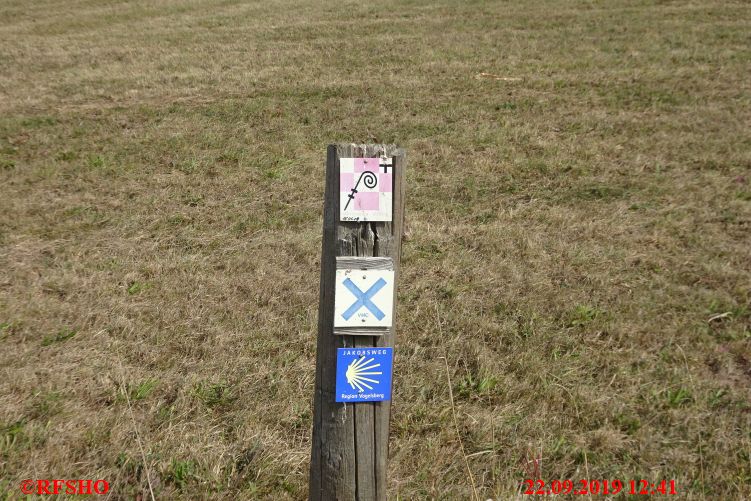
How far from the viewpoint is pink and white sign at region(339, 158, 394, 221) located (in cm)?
193

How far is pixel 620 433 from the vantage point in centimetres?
333

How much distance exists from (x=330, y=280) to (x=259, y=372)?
1.99 m

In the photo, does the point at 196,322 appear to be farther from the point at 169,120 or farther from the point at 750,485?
the point at 169,120

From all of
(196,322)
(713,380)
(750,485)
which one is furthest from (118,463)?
(713,380)

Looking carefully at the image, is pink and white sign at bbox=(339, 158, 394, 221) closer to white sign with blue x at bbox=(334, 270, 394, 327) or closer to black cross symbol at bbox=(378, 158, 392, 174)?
black cross symbol at bbox=(378, 158, 392, 174)

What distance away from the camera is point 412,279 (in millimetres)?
5027

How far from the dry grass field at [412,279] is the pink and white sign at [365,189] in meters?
1.52

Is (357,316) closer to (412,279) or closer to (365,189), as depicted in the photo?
(365,189)

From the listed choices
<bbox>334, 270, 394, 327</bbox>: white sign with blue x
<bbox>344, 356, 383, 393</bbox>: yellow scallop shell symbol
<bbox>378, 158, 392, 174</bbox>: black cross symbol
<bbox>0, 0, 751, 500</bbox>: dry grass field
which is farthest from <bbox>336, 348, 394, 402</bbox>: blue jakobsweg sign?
<bbox>0, 0, 751, 500</bbox>: dry grass field

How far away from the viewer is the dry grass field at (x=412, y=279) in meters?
3.21

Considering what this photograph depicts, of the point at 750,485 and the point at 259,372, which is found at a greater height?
the point at 259,372

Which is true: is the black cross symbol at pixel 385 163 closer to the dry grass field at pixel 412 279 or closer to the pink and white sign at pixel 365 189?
the pink and white sign at pixel 365 189

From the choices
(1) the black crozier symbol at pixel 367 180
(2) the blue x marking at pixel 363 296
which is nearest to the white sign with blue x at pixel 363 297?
(2) the blue x marking at pixel 363 296

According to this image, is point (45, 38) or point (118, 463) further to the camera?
point (45, 38)
